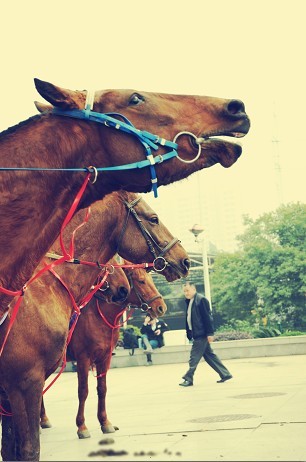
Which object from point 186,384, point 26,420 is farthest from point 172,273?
point 186,384

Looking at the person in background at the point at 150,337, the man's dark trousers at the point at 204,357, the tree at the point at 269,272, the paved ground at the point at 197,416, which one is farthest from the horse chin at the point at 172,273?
the tree at the point at 269,272

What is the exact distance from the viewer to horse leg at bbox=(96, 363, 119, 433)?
10.9 m

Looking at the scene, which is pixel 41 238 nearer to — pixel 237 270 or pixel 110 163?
pixel 110 163

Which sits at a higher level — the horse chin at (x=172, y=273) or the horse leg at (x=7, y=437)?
the horse chin at (x=172, y=273)

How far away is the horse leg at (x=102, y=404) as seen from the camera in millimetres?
10945

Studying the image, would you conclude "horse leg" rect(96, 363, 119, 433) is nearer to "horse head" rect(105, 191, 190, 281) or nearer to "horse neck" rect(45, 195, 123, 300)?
"horse head" rect(105, 191, 190, 281)

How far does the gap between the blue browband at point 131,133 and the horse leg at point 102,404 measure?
7300 millimetres

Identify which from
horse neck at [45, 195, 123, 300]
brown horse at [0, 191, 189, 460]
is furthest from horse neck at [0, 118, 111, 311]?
horse neck at [45, 195, 123, 300]

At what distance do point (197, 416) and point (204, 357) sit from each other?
659 centimetres

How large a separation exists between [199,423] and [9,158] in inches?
297

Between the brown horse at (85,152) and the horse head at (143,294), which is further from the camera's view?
the horse head at (143,294)

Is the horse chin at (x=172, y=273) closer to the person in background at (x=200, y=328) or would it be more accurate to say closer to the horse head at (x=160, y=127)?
the horse head at (x=160, y=127)

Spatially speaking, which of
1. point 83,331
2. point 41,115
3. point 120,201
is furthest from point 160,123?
point 83,331

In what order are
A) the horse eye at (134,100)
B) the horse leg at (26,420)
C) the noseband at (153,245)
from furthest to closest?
the noseband at (153,245)
the horse leg at (26,420)
the horse eye at (134,100)
